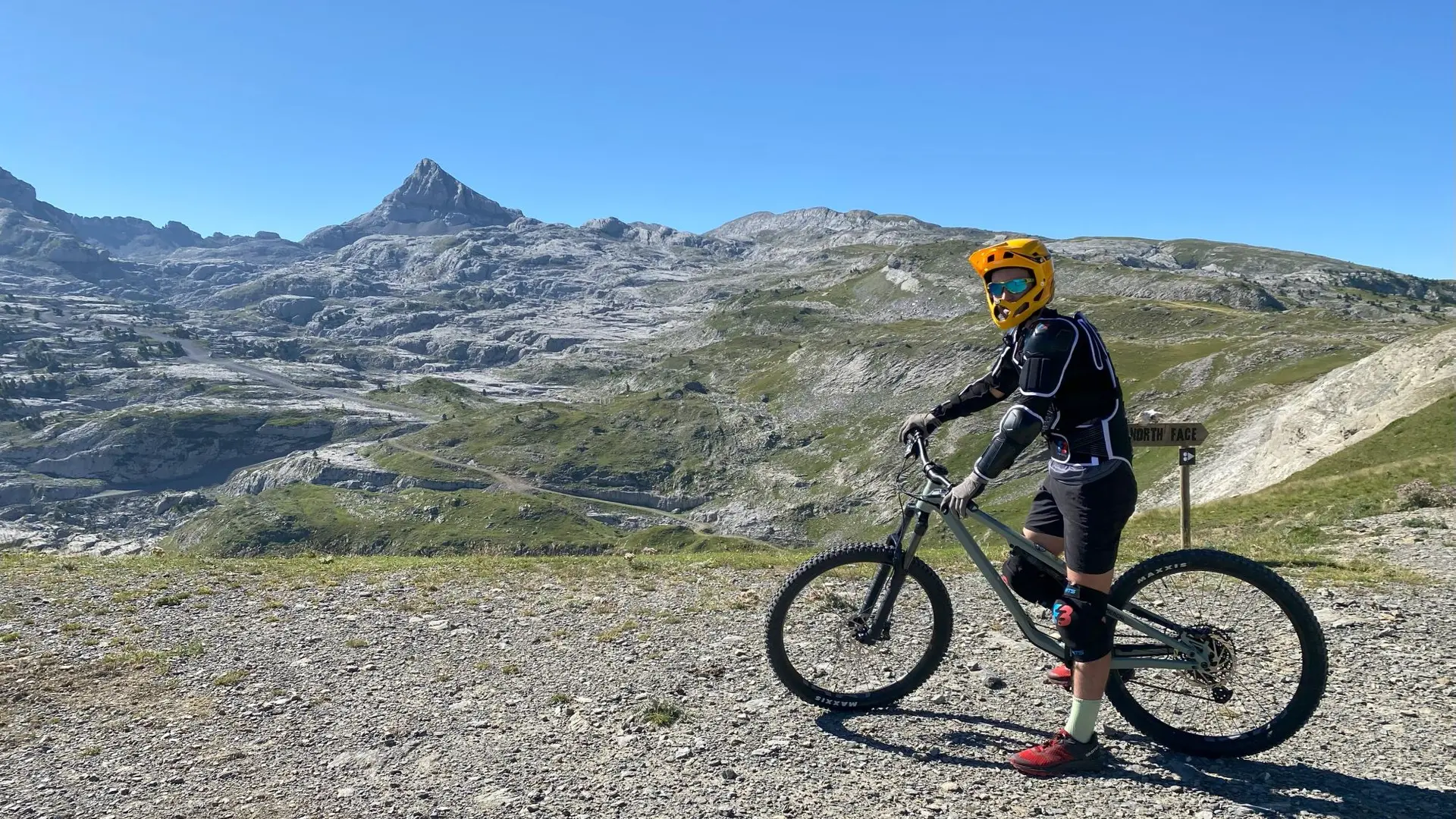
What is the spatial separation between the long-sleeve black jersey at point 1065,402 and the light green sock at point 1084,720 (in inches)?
86.8

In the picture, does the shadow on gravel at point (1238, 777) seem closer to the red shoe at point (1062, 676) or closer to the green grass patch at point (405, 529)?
the red shoe at point (1062, 676)

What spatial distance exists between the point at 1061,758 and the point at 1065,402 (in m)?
3.17

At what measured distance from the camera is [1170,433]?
1680cm

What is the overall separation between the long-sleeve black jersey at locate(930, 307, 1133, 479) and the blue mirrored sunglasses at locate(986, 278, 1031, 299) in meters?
0.34

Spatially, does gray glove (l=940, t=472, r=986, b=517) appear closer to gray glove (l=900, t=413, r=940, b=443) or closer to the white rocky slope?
gray glove (l=900, t=413, r=940, b=443)

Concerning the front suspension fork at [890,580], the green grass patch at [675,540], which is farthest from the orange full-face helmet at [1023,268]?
the green grass patch at [675,540]

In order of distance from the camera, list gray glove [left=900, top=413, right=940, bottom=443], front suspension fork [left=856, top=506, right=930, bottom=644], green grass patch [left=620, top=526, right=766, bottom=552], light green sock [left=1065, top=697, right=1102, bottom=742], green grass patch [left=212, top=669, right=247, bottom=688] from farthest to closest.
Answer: green grass patch [left=620, top=526, right=766, bottom=552], green grass patch [left=212, top=669, right=247, bottom=688], gray glove [left=900, top=413, right=940, bottom=443], front suspension fork [left=856, top=506, right=930, bottom=644], light green sock [left=1065, top=697, right=1102, bottom=742]

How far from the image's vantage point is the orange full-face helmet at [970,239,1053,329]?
7055 mm

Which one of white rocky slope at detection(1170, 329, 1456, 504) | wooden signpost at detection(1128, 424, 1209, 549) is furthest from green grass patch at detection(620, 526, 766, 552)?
wooden signpost at detection(1128, 424, 1209, 549)

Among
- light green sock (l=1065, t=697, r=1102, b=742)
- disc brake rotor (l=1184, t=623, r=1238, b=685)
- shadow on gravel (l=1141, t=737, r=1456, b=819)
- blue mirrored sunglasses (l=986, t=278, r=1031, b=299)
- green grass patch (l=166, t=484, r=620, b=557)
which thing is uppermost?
blue mirrored sunglasses (l=986, t=278, r=1031, b=299)

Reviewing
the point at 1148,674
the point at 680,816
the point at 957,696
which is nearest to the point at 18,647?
the point at 680,816

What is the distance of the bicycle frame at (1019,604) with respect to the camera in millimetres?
7082

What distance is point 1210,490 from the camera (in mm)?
67750

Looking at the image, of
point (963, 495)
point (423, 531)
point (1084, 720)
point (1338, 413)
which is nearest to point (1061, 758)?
point (1084, 720)
